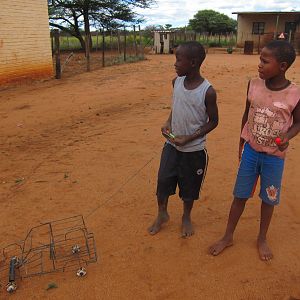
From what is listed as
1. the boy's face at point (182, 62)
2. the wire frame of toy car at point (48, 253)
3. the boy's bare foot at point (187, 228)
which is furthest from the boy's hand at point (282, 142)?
the wire frame of toy car at point (48, 253)

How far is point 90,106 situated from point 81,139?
263 centimetres

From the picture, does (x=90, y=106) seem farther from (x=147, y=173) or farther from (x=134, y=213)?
(x=134, y=213)

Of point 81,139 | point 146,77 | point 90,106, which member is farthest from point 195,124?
point 146,77

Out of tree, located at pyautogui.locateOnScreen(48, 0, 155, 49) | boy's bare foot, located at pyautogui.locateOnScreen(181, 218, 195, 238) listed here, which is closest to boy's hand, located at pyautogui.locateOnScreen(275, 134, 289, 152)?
boy's bare foot, located at pyautogui.locateOnScreen(181, 218, 195, 238)

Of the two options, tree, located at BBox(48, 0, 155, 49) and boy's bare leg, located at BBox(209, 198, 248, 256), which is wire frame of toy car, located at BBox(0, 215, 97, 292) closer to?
boy's bare leg, located at BBox(209, 198, 248, 256)

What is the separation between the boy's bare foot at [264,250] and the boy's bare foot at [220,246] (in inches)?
8.7

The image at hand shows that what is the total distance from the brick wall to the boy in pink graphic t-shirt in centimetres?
998

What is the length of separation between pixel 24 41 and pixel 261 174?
1091 cm

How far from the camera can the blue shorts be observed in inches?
104

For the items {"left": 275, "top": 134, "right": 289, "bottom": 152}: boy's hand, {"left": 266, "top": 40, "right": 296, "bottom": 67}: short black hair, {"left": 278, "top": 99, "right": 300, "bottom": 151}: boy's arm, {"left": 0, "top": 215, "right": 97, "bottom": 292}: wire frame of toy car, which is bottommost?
{"left": 0, "top": 215, "right": 97, "bottom": 292}: wire frame of toy car

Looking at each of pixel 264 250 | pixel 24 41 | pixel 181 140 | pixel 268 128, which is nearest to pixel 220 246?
pixel 264 250

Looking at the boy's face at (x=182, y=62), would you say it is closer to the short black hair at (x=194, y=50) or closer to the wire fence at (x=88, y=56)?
the short black hair at (x=194, y=50)

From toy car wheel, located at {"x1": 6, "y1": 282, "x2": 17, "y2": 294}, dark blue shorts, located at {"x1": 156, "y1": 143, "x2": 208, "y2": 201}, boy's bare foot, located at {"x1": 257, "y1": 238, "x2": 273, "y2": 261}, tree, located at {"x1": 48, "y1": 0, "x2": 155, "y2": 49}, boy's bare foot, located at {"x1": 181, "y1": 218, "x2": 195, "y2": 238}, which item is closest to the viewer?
toy car wheel, located at {"x1": 6, "y1": 282, "x2": 17, "y2": 294}

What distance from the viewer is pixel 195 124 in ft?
9.40
